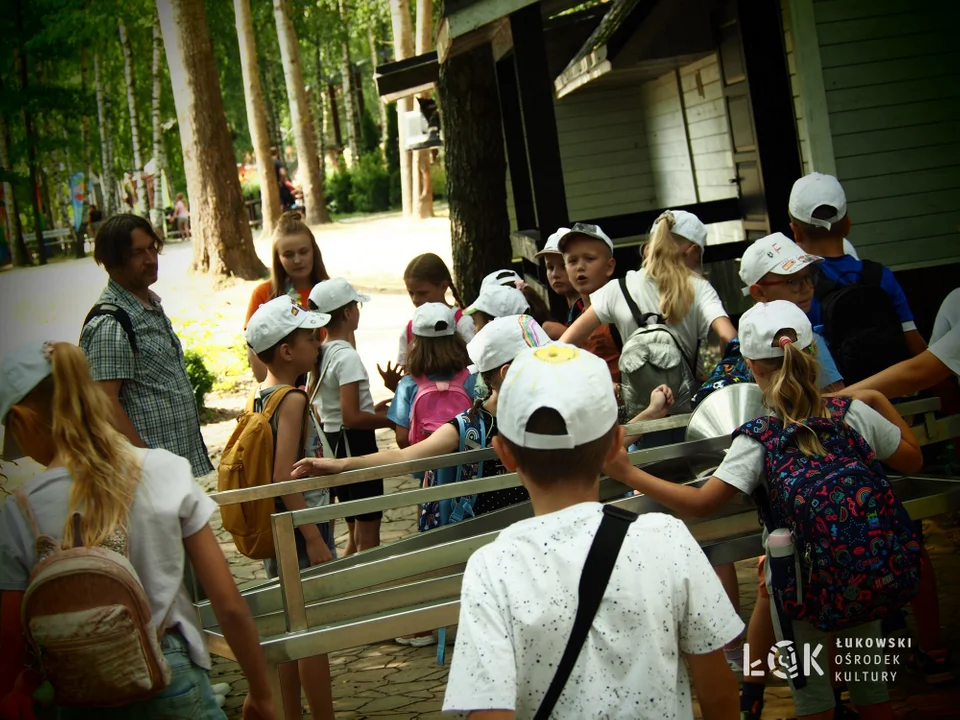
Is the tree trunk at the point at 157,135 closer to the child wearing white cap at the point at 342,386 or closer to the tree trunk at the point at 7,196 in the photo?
the tree trunk at the point at 7,196

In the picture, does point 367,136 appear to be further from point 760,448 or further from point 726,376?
point 760,448

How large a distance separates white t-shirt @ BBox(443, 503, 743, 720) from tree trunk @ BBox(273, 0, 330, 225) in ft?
102

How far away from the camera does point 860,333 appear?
161 inches

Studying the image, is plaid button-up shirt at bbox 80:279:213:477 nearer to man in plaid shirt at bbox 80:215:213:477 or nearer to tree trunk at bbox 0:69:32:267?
man in plaid shirt at bbox 80:215:213:477

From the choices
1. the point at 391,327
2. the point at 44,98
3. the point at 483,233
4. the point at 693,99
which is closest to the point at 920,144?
the point at 483,233

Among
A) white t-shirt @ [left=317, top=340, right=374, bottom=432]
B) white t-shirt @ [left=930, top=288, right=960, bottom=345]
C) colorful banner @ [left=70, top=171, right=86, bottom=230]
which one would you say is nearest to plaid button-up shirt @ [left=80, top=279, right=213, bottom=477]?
white t-shirt @ [left=317, top=340, right=374, bottom=432]

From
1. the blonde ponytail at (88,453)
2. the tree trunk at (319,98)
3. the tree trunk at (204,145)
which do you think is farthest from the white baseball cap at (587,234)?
the tree trunk at (319,98)

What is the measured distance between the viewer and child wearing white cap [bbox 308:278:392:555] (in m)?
4.96

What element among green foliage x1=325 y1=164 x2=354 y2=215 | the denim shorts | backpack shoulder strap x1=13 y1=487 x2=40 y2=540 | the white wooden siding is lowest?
the denim shorts

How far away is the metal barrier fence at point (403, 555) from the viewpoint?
2.77 m

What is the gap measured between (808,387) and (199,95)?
2007cm

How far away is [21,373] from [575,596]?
1395 millimetres

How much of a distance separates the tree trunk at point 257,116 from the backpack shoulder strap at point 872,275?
25.4 m

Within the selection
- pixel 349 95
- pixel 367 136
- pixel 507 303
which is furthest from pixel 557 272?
pixel 367 136
